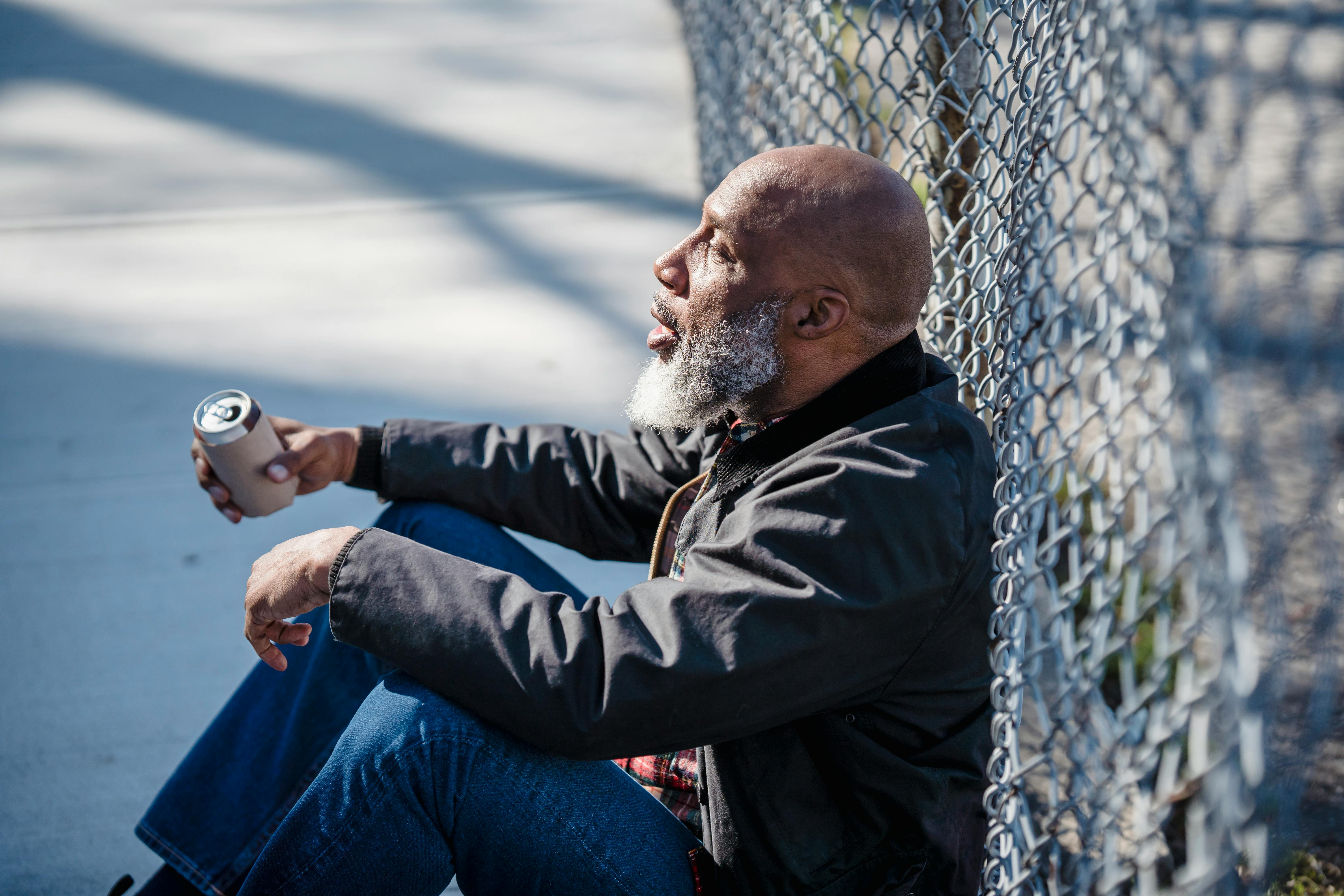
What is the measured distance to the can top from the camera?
1758 mm

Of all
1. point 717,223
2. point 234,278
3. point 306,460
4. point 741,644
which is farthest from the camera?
point 234,278

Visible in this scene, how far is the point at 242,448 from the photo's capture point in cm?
180

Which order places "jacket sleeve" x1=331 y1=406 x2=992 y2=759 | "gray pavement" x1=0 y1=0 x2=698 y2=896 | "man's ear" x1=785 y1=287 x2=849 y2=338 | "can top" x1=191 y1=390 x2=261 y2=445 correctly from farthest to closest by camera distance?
"gray pavement" x1=0 y1=0 x2=698 y2=896 < "can top" x1=191 y1=390 x2=261 y2=445 < "man's ear" x1=785 y1=287 x2=849 y2=338 < "jacket sleeve" x1=331 y1=406 x2=992 y2=759

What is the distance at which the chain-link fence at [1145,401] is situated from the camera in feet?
2.64

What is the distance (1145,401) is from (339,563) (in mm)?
1054

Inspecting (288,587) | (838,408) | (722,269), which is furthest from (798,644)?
(288,587)

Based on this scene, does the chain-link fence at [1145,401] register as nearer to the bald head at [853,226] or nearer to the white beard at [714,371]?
the bald head at [853,226]

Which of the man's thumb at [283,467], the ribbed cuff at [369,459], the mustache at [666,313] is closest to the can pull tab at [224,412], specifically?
the man's thumb at [283,467]

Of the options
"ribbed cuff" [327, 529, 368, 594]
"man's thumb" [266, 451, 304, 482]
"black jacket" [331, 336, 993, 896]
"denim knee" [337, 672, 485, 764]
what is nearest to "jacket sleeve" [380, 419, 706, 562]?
"man's thumb" [266, 451, 304, 482]

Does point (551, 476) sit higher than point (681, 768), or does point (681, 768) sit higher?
point (551, 476)

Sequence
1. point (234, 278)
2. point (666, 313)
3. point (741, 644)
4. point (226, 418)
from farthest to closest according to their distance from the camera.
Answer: point (234, 278), point (226, 418), point (666, 313), point (741, 644)

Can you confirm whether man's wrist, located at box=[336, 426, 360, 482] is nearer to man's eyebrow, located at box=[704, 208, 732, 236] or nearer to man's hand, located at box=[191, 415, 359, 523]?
man's hand, located at box=[191, 415, 359, 523]

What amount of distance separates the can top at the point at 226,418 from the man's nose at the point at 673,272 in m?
0.71

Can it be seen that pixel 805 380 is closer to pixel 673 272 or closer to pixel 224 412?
pixel 673 272
